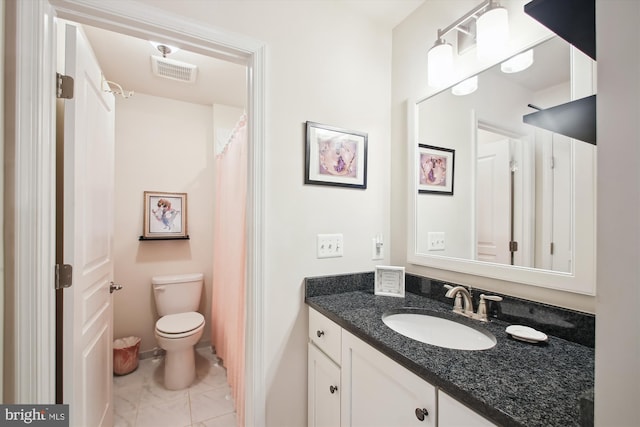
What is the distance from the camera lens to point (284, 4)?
1333 millimetres

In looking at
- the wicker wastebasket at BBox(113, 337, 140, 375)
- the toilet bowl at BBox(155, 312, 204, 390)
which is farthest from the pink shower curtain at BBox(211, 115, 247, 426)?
the wicker wastebasket at BBox(113, 337, 140, 375)

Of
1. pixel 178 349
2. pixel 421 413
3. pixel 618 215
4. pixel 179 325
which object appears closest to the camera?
pixel 618 215

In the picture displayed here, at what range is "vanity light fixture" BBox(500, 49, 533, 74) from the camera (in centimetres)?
102

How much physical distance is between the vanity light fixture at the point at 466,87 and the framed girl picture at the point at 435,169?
27cm

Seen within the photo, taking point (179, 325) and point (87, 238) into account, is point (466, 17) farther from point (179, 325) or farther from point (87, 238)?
point (179, 325)

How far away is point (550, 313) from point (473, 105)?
2.97ft

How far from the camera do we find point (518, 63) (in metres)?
1.05

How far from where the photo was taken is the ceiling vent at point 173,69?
1972 mm

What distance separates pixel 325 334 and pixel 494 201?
3.11 feet

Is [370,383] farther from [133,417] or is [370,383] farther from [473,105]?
[133,417]

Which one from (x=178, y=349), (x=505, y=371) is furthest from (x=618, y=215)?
(x=178, y=349)

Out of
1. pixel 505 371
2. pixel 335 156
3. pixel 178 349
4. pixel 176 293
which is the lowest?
pixel 178 349

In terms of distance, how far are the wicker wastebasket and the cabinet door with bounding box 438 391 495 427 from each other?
2.51 m

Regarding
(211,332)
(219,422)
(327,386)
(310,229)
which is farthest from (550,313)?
(211,332)
